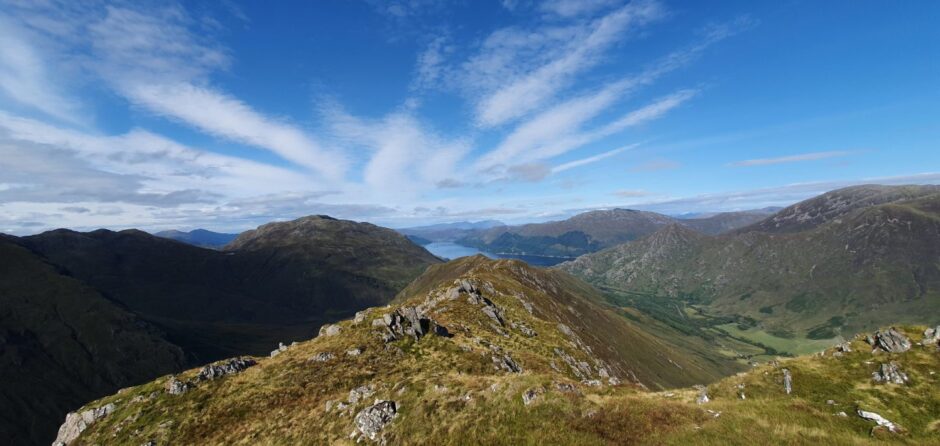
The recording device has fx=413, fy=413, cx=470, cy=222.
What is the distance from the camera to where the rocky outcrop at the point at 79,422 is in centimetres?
3891

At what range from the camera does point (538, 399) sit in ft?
88.5

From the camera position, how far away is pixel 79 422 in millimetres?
39594

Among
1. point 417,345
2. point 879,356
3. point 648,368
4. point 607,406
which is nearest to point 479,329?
point 417,345

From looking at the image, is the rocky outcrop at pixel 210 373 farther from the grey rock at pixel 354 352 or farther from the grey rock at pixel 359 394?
the grey rock at pixel 359 394

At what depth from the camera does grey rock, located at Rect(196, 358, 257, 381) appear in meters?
42.6

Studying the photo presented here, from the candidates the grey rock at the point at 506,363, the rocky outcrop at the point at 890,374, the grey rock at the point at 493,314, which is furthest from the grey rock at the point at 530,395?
the grey rock at the point at 493,314

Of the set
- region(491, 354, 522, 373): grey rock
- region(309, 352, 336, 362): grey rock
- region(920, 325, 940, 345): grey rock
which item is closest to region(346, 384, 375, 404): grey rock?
region(309, 352, 336, 362): grey rock

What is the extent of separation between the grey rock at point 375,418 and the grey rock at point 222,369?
72.3ft

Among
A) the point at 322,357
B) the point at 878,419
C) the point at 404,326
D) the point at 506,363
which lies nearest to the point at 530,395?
the point at 878,419

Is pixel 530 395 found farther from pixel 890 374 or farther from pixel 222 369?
pixel 222 369

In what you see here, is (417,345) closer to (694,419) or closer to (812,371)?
(694,419)

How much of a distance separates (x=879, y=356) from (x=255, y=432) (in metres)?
46.4

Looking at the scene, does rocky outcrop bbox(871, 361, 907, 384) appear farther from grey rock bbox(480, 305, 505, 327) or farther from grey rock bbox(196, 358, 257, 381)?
grey rock bbox(480, 305, 505, 327)

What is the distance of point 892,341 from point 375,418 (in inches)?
1455
